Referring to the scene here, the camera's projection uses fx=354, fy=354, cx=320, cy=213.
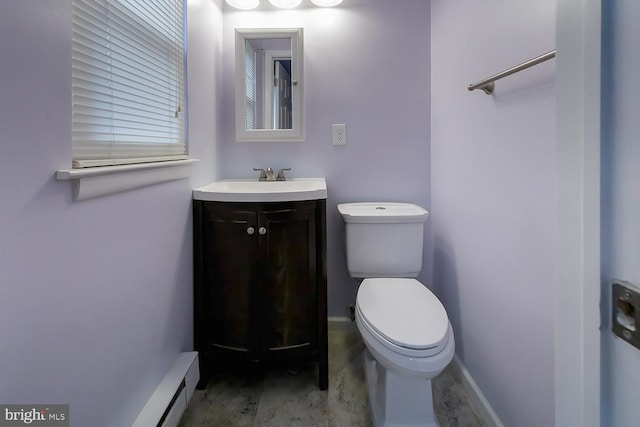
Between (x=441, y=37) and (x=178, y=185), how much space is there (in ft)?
4.77

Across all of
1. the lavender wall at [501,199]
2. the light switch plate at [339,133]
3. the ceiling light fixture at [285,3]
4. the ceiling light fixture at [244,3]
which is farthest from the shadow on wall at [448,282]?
the ceiling light fixture at [244,3]

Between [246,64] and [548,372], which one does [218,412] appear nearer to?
[548,372]

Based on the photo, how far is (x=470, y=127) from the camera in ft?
4.84

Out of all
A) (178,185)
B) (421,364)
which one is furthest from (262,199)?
(421,364)

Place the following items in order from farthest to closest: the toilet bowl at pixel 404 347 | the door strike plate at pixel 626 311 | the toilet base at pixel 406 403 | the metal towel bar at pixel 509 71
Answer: the toilet base at pixel 406 403 < the toilet bowl at pixel 404 347 < the metal towel bar at pixel 509 71 < the door strike plate at pixel 626 311

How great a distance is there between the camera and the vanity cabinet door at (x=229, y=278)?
1471mm

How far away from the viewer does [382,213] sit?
1.73 m

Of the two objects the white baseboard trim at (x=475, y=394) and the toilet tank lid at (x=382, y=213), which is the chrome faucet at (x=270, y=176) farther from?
the white baseboard trim at (x=475, y=394)

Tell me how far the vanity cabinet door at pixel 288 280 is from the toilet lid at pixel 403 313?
0.25 metres

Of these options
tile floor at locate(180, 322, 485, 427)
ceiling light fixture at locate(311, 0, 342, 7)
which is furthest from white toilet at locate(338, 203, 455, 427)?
ceiling light fixture at locate(311, 0, 342, 7)

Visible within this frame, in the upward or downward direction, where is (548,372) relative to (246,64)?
downward

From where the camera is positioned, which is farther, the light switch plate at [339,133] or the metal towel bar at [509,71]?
the light switch plate at [339,133]

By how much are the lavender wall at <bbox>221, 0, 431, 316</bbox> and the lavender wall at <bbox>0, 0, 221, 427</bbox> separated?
3.05 feet

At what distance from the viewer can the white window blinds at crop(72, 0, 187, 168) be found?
864 millimetres
